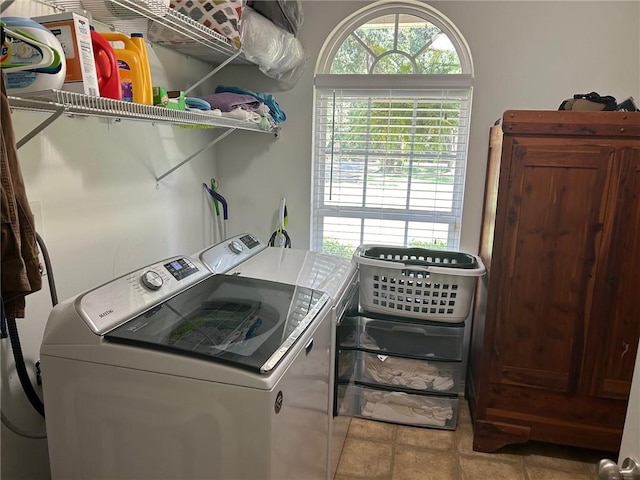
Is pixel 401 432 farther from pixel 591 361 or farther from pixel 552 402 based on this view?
pixel 591 361

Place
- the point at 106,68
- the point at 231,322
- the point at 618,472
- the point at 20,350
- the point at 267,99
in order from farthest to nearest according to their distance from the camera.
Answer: the point at 267,99 → the point at 231,322 → the point at 20,350 → the point at 106,68 → the point at 618,472

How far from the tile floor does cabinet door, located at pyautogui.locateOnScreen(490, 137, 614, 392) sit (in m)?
0.38

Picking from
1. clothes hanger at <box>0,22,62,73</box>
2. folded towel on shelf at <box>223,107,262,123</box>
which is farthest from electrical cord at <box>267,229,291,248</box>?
clothes hanger at <box>0,22,62,73</box>

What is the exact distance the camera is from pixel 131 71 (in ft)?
4.60

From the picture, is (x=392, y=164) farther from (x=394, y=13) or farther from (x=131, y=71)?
(x=131, y=71)

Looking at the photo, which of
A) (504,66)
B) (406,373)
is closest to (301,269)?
(406,373)

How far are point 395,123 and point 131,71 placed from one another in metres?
1.69

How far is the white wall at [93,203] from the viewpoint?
1518mm

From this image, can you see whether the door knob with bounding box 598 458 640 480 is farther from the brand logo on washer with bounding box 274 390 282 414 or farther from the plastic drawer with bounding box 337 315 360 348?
the plastic drawer with bounding box 337 315 360 348

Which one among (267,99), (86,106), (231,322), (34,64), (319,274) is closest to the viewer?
(34,64)

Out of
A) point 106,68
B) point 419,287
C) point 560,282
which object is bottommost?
point 419,287

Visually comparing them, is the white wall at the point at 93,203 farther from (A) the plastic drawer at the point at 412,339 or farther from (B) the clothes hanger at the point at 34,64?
(A) the plastic drawer at the point at 412,339

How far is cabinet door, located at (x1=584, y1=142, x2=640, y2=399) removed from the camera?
6.53 feet

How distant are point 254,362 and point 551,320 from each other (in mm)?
1561
